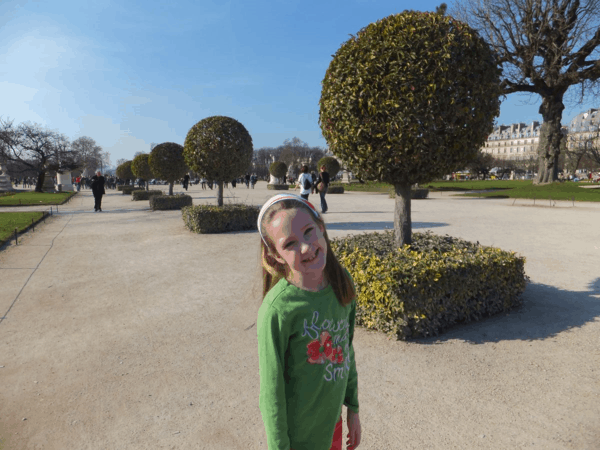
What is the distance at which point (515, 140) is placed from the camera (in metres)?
133

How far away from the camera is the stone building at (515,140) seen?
12719 centimetres

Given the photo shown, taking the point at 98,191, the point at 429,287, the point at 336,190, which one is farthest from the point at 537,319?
the point at 336,190

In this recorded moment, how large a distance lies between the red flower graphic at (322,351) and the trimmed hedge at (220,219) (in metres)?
9.41

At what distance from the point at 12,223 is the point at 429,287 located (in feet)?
43.5

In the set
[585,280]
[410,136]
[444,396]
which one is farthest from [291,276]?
[585,280]

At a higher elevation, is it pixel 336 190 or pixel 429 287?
pixel 336 190

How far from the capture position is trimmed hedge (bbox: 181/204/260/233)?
1066 centimetres

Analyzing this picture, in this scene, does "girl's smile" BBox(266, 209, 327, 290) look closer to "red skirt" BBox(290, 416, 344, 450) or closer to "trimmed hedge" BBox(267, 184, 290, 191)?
"red skirt" BBox(290, 416, 344, 450)

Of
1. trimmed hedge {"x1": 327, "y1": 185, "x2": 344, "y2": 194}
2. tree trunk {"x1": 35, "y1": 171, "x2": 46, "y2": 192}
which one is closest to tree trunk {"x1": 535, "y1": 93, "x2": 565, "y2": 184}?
trimmed hedge {"x1": 327, "y1": 185, "x2": 344, "y2": 194}

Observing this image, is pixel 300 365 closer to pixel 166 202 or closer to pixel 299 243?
pixel 299 243

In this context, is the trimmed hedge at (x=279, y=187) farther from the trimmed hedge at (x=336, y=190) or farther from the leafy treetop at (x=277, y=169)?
the trimmed hedge at (x=336, y=190)

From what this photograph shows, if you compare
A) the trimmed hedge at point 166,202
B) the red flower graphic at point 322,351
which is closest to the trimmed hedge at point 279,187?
the trimmed hedge at point 166,202

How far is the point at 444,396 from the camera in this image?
3.02 meters

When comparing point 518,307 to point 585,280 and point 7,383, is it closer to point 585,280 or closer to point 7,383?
point 585,280
